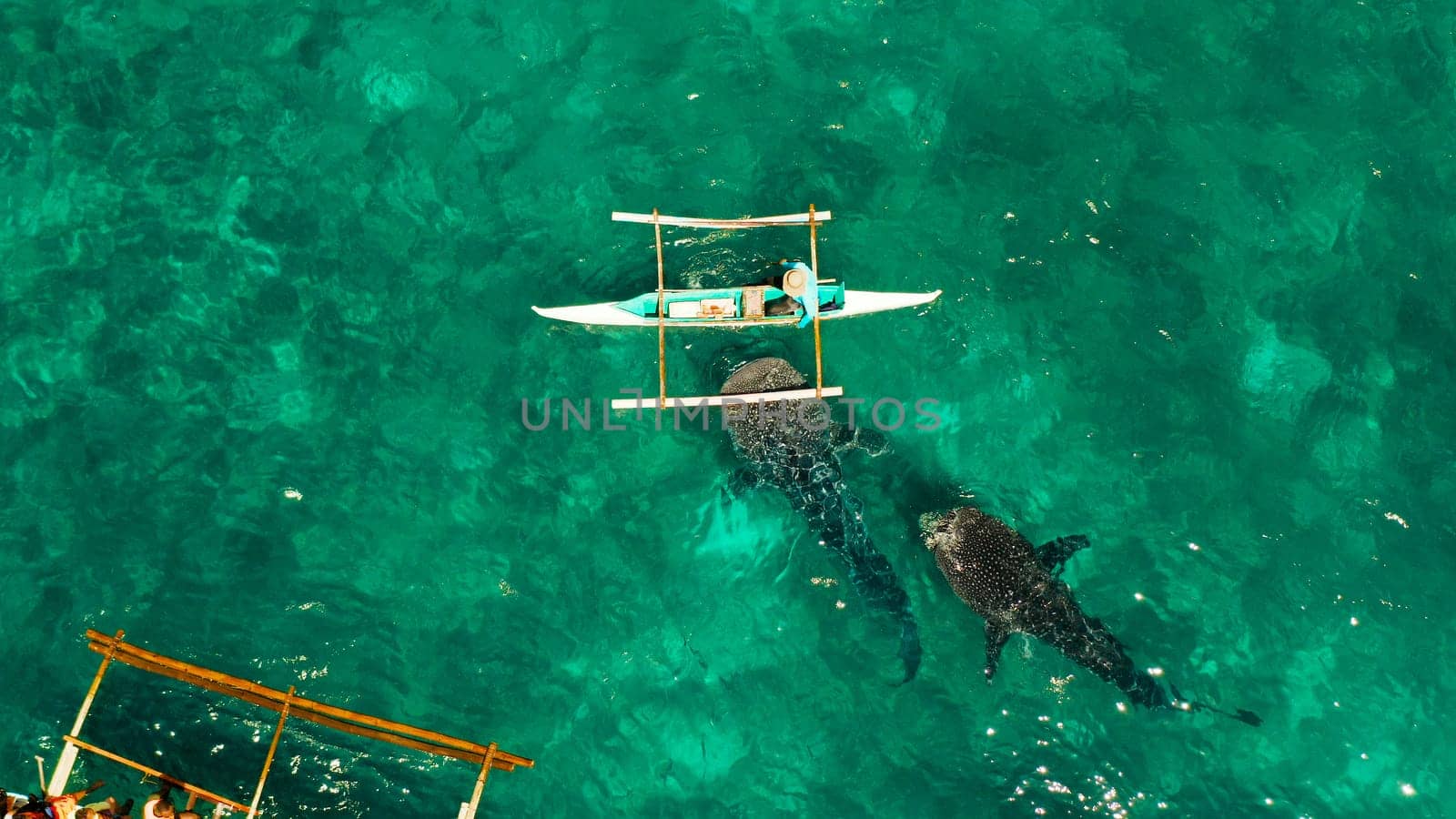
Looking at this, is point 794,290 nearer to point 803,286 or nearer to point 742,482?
point 803,286

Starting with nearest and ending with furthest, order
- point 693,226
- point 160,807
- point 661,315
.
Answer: point 160,807 → point 661,315 → point 693,226

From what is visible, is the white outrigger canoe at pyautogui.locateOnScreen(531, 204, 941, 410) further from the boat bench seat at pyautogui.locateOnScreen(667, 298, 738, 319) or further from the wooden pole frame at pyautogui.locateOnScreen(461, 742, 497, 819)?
the wooden pole frame at pyautogui.locateOnScreen(461, 742, 497, 819)

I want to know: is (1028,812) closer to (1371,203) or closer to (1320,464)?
(1320,464)

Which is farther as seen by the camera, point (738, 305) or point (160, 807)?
point (738, 305)

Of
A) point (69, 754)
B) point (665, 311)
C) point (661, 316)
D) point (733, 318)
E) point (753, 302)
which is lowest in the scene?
point (69, 754)

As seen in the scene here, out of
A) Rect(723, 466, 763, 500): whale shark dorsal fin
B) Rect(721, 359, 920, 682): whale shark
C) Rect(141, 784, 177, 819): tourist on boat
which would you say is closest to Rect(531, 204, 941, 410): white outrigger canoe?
Rect(721, 359, 920, 682): whale shark

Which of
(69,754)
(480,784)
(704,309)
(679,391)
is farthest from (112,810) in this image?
(704,309)

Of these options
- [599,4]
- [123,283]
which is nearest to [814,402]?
[599,4]

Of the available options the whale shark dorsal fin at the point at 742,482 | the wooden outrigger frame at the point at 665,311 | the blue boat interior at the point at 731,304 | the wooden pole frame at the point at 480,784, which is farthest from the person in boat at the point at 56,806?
the blue boat interior at the point at 731,304
